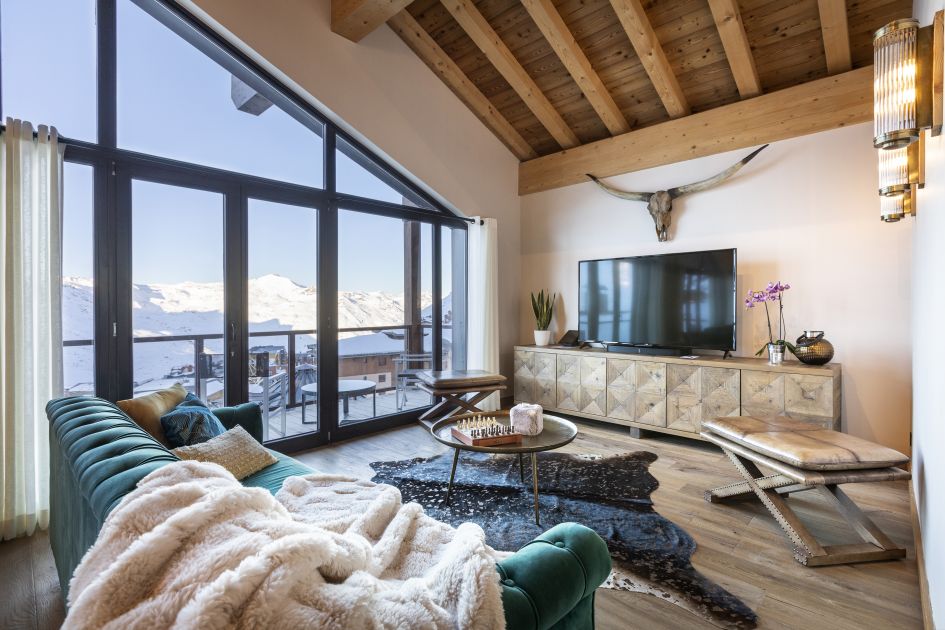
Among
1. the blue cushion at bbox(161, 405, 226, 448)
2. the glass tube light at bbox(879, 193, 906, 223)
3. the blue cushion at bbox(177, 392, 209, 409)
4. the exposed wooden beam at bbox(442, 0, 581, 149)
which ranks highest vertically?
the exposed wooden beam at bbox(442, 0, 581, 149)

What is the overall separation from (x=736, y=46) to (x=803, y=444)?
113 inches

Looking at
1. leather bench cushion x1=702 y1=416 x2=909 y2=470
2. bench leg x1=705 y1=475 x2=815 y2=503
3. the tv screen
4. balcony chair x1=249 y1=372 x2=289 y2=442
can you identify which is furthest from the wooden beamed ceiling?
balcony chair x1=249 y1=372 x2=289 y2=442

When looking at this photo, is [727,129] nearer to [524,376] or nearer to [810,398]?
[810,398]

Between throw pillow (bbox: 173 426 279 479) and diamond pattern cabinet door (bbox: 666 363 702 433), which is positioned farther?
diamond pattern cabinet door (bbox: 666 363 702 433)

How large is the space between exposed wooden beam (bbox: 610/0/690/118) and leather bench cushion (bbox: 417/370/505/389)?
2.80 m

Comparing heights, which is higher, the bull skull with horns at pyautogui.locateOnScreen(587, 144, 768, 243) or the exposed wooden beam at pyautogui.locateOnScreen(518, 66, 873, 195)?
the exposed wooden beam at pyautogui.locateOnScreen(518, 66, 873, 195)

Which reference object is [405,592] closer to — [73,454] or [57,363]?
[73,454]

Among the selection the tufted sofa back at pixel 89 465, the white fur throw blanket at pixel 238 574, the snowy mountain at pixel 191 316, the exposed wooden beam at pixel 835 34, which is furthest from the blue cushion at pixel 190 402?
the exposed wooden beam at pixel 835 34

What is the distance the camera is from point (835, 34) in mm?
3178

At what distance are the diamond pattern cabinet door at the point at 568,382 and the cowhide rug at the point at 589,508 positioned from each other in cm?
93

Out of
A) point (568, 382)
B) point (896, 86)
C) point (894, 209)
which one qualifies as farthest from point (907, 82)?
point (568, 382)

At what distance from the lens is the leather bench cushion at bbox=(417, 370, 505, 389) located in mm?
3822

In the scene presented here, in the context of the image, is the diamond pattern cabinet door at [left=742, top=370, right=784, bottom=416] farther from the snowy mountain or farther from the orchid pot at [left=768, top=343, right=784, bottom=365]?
the snowy mountain

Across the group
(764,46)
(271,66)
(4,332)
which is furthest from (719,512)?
(271,66)
